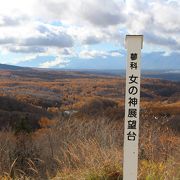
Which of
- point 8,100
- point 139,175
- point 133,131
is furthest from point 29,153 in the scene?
point 8,100

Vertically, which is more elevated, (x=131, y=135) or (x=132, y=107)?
(x=132, y=107)

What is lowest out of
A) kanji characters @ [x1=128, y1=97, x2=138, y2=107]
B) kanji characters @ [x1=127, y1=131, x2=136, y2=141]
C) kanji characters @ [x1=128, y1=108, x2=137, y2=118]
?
kanji characters @ [x1=127, y1=131, x2=136, y2=141]

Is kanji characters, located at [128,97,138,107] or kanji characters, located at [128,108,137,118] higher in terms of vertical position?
kanji characters, located at [128,97,138,107]

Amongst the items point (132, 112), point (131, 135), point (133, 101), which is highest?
point (133, 101)

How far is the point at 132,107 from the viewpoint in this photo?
18.0 ft

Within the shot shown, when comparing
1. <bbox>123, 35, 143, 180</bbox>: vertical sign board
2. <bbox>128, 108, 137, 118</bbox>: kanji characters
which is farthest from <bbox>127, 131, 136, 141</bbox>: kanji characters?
<bbox>128, 108, 137, 118</bbox>: kanji characters

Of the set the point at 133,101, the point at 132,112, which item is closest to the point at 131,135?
the point at 132,112

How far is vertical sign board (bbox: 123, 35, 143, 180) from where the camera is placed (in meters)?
5.45

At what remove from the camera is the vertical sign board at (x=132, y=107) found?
17.9ft

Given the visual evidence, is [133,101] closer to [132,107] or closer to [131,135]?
[132,107]

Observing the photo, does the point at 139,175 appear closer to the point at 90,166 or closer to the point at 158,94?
the point at 90,166

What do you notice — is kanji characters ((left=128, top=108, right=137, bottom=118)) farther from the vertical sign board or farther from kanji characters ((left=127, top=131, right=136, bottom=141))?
kanji characters ((left=127, top=131, right=136, bottom=141))

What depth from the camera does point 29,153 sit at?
48.4ft

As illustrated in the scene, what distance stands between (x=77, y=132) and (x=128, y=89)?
1093 centimetres
